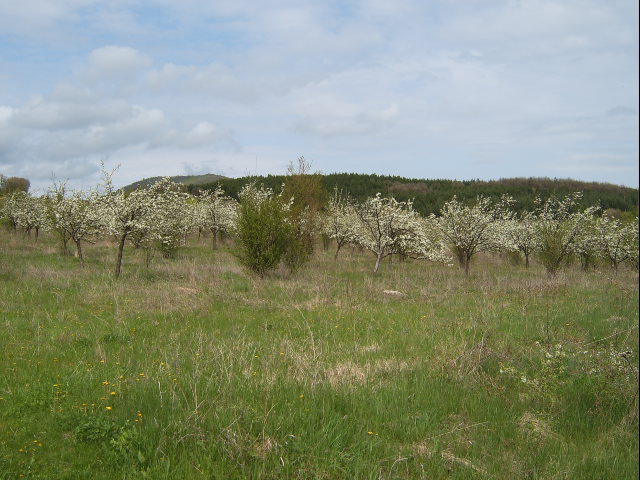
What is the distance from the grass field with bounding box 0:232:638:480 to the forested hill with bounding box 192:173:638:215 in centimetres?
7646

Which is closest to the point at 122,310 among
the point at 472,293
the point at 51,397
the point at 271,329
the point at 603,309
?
the point at 271,329

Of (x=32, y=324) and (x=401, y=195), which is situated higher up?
(x=401, y=195)

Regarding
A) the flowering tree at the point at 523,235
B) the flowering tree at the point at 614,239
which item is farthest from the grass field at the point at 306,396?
the flowering tree at the point at 523,235

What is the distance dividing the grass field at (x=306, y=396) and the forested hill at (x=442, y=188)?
7646 centimetres

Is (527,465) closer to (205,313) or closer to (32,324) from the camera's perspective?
(205,313)

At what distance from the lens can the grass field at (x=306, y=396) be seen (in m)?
4.68

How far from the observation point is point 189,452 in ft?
15.5

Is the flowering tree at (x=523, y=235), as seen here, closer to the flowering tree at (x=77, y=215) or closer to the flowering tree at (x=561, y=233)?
the flowering tree at (x=561, y=233)

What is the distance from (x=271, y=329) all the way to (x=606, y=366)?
6738mm

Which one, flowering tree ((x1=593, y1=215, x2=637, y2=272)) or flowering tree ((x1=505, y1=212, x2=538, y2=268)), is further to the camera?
flowering tree ((x1=505, y1=212, x2=538, y2=268))

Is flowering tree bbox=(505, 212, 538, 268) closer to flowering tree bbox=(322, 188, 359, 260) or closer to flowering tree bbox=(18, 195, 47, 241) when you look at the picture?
flowering tree bbox=(322, 188, 359, 260)

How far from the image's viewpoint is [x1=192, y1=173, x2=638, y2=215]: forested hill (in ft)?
292

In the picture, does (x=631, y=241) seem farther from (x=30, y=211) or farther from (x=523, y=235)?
(x=30, y=211)

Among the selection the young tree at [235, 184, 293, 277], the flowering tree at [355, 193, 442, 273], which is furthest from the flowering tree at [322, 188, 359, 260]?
the young tree at [235, 184, 293, 277]
